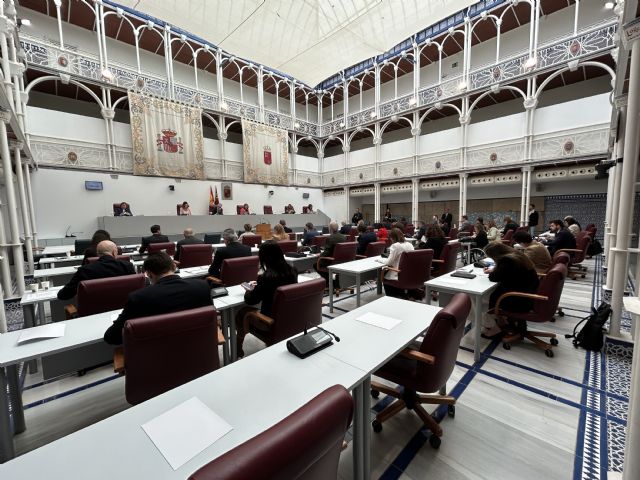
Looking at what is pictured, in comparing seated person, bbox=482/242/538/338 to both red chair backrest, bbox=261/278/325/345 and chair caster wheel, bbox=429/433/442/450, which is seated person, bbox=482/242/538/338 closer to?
chair caster wheel, bbox=429/433/442/450

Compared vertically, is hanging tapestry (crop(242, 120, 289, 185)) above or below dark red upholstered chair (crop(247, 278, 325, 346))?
above

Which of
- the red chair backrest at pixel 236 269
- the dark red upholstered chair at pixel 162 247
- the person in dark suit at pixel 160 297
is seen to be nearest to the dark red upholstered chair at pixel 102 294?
the person in dark suit at pixel 160 297

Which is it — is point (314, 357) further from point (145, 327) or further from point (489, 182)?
point (489, 182)

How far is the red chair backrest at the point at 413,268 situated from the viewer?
12.8 feet

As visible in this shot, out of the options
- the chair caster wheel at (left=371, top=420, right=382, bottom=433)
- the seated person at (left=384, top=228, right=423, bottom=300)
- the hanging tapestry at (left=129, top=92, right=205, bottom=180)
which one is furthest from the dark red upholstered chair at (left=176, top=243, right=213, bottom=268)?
A: the hanging tapestry at (left=129, top=92, right=205, bottom=180)

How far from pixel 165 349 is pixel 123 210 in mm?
10709

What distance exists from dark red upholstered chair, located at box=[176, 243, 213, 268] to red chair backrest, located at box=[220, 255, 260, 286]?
1.42 metres

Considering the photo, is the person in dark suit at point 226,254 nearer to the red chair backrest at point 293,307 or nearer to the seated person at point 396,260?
the red chair backrest at point 293,307

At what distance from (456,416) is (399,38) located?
418 centimetres

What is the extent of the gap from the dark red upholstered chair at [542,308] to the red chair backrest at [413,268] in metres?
1.11

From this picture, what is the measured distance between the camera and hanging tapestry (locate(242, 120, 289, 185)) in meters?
13.6

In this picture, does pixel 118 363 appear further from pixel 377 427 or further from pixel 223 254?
pixel 223 254

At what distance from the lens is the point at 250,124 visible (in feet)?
44.8

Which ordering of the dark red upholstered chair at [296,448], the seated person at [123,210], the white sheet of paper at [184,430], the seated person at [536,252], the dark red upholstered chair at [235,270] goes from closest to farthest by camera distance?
the dark red upholstered chair at [296,448] → the white sheet of paper at [184,430] → the dark red upholstered chair at [235,270] → the seated person at [536,252] → the seated person at [123,210]
